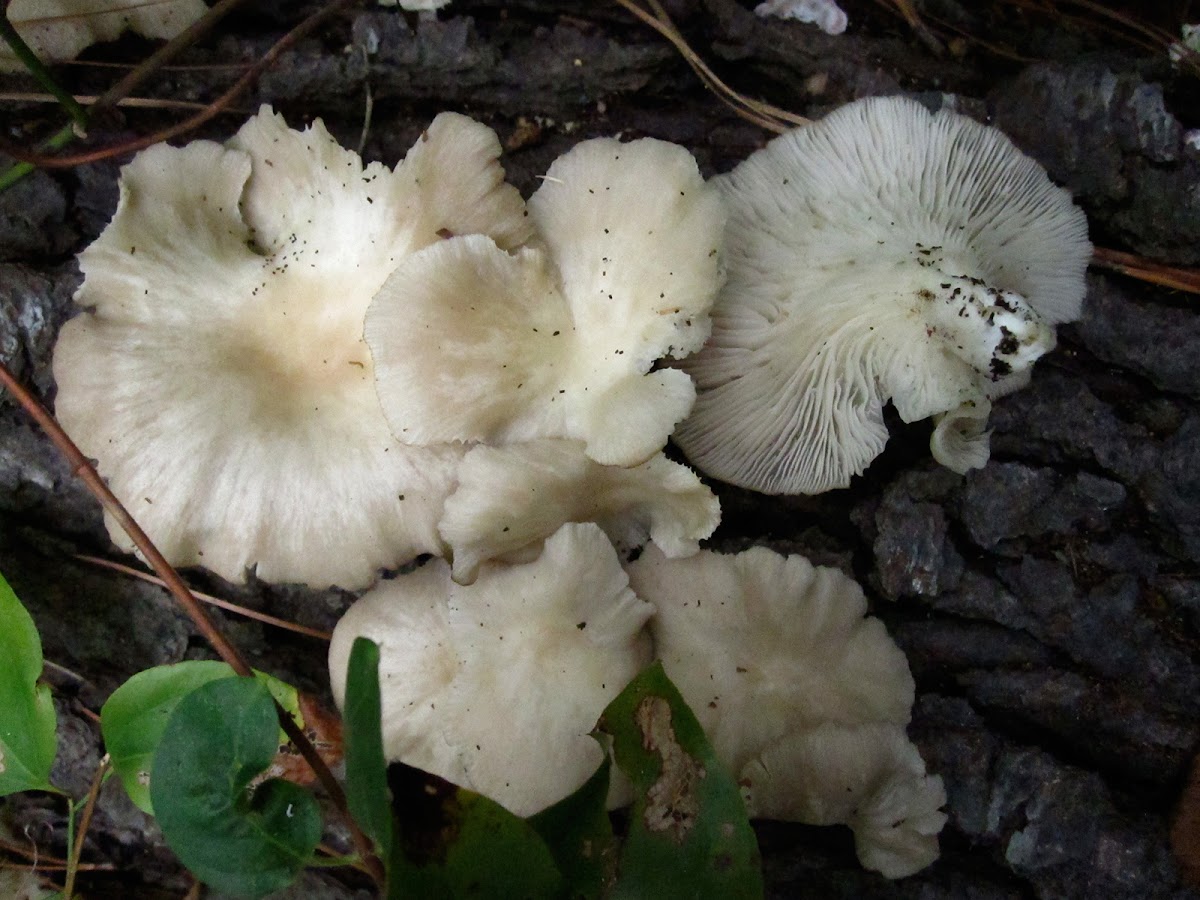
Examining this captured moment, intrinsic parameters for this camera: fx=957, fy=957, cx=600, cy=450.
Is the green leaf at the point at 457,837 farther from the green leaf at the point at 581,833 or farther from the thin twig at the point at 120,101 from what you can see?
the thin twig at the point at 120,101

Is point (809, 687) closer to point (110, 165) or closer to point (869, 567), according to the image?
point (869, 567)

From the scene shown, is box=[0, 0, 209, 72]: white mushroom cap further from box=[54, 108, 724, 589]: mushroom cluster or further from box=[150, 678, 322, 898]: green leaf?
box=[150, 678, 322, 898]: green leaf

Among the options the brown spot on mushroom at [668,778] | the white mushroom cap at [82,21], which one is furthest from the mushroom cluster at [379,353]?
the brown spot on mushroom at [668,778]

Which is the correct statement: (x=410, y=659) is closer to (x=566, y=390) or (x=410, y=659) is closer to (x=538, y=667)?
(x=538, y=667)

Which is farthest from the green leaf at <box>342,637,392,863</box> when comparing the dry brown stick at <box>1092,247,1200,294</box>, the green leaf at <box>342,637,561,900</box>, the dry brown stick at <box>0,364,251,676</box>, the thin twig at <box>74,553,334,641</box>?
the dry brown stick at <box>1092,247,1200,294</box>

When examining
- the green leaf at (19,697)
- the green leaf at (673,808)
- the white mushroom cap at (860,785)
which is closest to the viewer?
the green leaf at (673,808)
